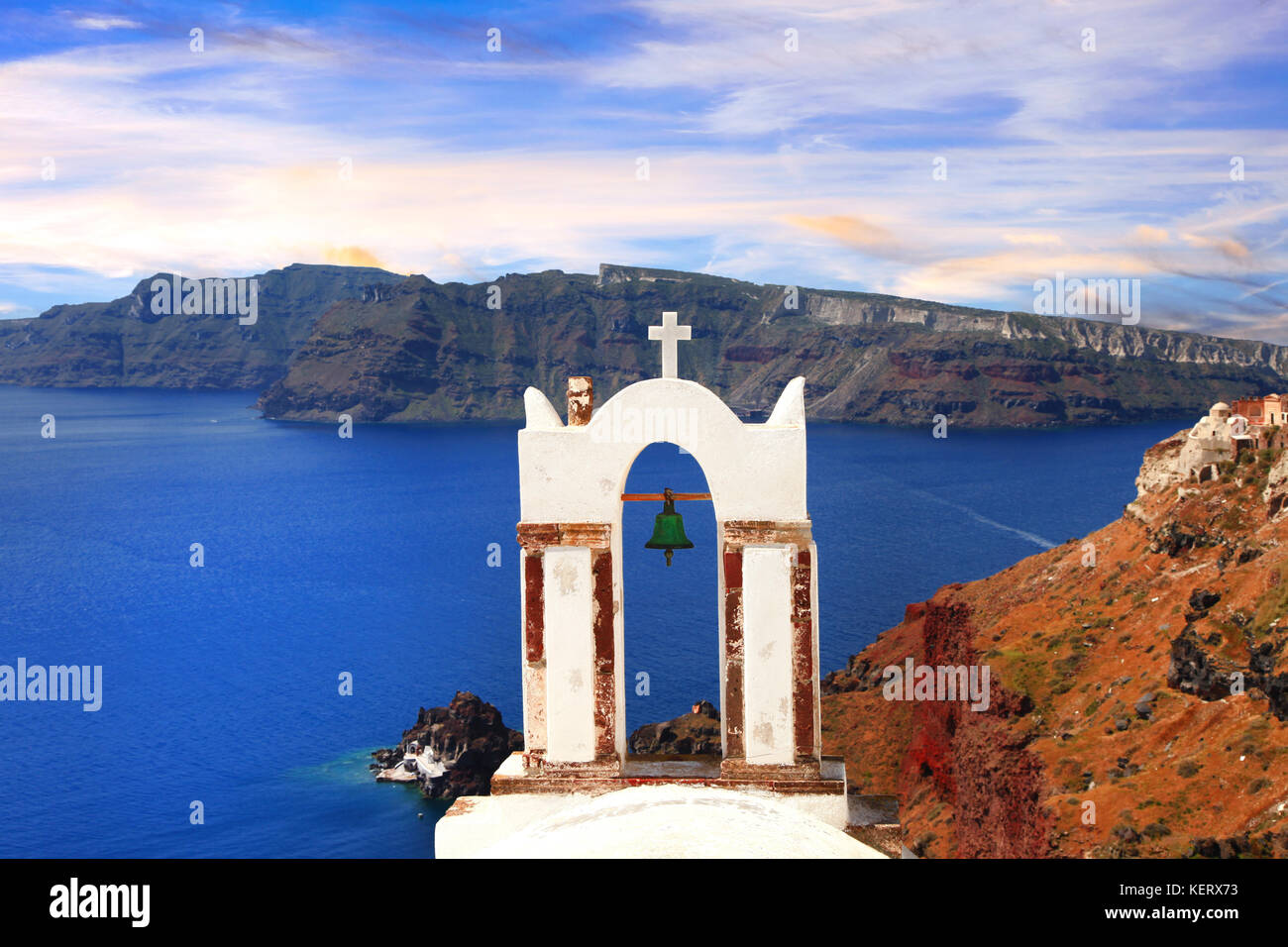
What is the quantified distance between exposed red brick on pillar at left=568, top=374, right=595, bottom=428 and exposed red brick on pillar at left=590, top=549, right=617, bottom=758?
171 cm

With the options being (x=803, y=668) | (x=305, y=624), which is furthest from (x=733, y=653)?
(x=305, y=624)

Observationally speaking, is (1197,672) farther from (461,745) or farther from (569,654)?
(461,745)

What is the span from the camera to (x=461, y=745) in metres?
70.9

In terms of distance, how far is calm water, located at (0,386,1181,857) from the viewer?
69.1m

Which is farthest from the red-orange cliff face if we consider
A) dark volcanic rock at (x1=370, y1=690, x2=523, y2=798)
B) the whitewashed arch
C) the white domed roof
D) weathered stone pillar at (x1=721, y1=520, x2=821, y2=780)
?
the white domed roof

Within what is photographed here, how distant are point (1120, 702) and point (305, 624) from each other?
81.7 metres

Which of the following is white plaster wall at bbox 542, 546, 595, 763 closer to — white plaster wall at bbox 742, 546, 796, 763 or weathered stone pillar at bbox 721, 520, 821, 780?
weathered stone pillar at bbox 721, 520, 821, 780

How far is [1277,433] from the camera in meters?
60.8

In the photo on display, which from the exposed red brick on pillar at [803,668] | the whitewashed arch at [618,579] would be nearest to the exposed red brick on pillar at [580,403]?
the whitewashed arch at [618,579]

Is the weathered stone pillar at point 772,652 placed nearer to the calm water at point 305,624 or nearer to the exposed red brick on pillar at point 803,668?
the exposed red brick on pillar at point 803,668

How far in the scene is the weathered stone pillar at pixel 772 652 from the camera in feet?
43.3
